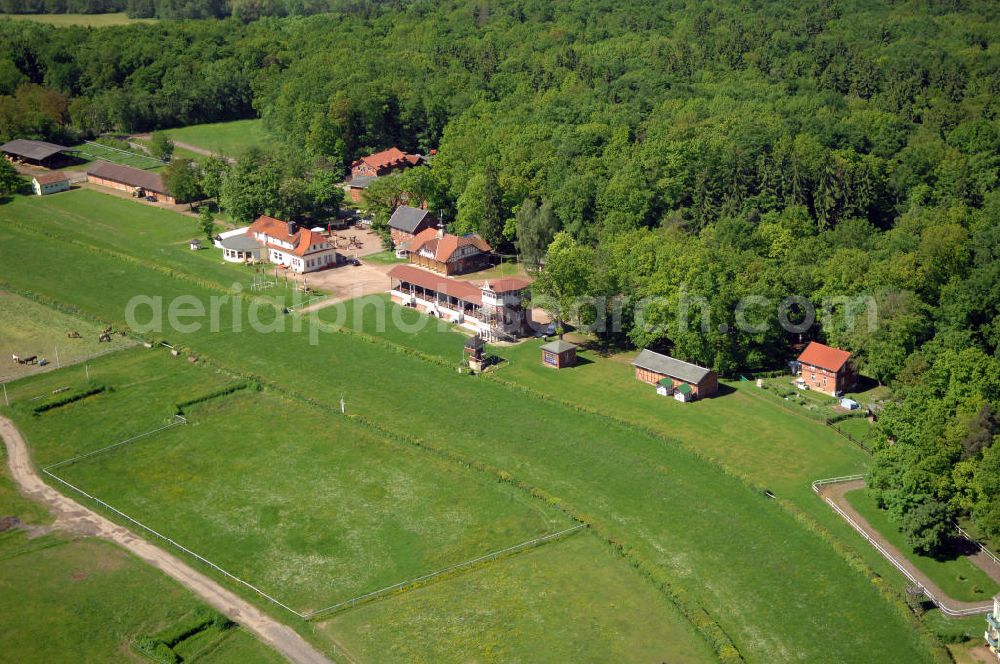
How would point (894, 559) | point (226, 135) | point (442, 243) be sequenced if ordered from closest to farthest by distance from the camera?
1. point (894, 559)
2. point (442, 243)
3. point (226, 135)

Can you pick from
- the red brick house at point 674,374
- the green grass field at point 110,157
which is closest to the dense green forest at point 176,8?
the green grass field at point 110,157

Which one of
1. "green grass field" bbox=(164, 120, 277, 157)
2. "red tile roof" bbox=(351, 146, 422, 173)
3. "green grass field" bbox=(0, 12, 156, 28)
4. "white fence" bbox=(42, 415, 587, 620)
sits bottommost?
"white fence" bbox=(42, 415, 587, 620)

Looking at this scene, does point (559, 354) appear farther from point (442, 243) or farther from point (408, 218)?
point (408, 218)

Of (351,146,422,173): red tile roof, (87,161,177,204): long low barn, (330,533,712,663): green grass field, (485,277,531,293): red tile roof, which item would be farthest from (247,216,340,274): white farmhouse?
(330,533,712,663): green grass field

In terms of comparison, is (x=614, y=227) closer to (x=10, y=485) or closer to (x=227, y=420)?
(x=227, y=420)

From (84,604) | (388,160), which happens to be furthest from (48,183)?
(84,604)

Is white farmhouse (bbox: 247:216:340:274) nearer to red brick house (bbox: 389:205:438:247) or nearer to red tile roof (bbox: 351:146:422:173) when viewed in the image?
red brick house (bbox: 389:205:438:247)

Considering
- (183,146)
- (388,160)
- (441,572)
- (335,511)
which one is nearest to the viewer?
(441,572)
